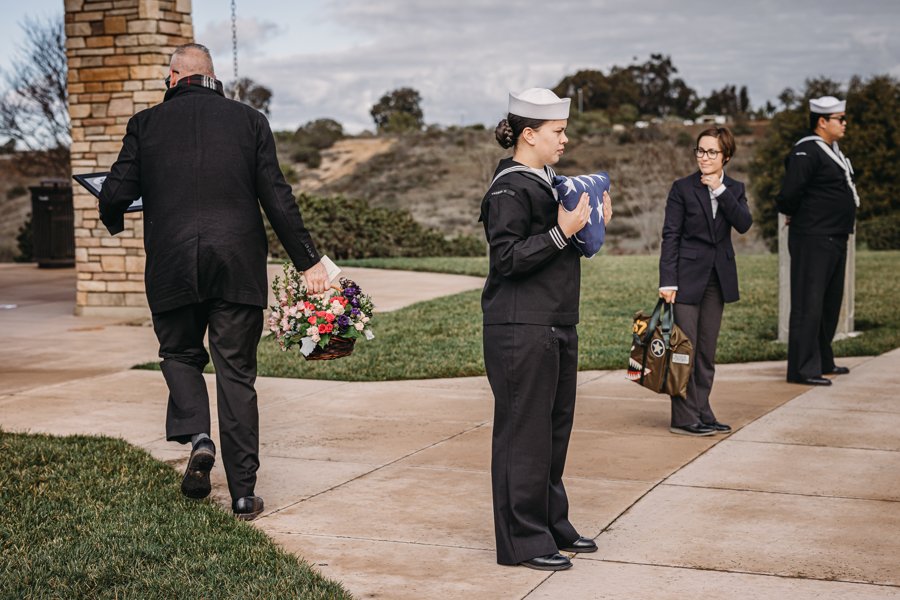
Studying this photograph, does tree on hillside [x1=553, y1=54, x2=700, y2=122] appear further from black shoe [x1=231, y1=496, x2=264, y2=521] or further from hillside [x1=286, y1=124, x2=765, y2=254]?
black shoe [x1=231, y1=496, x2=264, y2=521]

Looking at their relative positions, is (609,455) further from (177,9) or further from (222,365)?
(177,9)

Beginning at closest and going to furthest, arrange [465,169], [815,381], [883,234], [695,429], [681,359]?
1. [681,359]
2. [695,429]
3. [815,381]
4. [883,234]
5. [465,169]

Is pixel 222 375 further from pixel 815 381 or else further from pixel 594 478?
pixel 815 381

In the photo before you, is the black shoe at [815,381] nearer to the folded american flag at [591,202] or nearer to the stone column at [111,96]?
the folded american flag at [591,202]

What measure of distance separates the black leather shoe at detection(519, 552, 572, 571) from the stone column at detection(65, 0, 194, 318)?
395 inches

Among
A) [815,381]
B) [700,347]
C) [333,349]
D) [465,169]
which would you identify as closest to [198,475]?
[333,349]

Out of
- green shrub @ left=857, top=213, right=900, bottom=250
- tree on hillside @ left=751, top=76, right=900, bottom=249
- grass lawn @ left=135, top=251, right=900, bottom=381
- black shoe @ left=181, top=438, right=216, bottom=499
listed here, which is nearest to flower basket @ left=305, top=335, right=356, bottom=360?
black shoe @ left=181, top=438, right=216, bottom=499

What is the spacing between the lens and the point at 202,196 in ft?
17.4

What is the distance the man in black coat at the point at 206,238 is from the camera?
5320mm

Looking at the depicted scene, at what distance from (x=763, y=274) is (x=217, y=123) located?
587 inches

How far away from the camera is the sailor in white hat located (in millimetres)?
4590

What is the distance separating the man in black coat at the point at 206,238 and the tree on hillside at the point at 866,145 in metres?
26.4

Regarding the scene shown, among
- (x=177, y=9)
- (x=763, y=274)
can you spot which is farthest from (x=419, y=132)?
(x=177, y=9)

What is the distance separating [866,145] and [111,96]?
22824 millimetres
